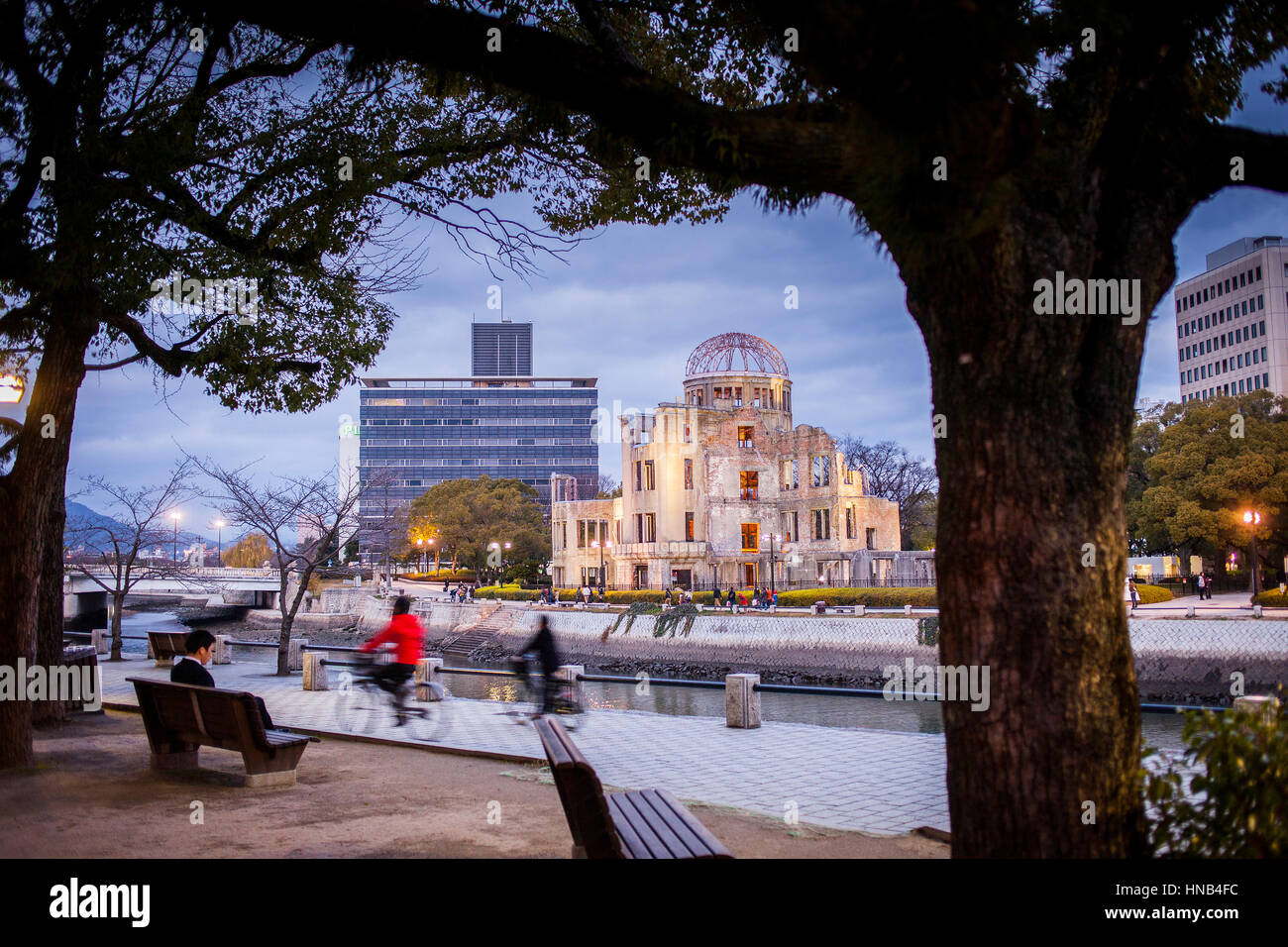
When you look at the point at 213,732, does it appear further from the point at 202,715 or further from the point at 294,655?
the point at 294,655

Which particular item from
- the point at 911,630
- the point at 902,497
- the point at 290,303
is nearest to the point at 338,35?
the point at 290,303

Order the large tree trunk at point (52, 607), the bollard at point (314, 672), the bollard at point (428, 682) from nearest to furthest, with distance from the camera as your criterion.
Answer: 1. the large tree trunk at point (52, 607)
2. the bollard at point (428, 682)
3. the bollard at point (314, 672)

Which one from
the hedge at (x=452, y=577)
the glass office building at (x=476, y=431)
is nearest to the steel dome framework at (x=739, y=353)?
the hedge at (x=452, y=577)

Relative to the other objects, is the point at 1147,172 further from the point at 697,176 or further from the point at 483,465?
the point at 483,465

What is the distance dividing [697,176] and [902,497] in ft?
227

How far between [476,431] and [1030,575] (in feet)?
439

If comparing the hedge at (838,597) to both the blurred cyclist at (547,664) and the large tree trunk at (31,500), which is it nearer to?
the blurred cyclist at (547,664)

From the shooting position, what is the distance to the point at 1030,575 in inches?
159

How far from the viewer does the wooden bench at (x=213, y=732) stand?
859 centimetres

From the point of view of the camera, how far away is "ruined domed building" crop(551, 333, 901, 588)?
5803cm

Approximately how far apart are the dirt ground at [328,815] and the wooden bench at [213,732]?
19cm

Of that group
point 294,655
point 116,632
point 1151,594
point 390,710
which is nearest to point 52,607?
point 390,710

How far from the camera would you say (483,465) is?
443 ft

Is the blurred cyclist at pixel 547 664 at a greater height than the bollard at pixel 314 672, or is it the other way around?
the blurred cyclist at pixel 547 664
